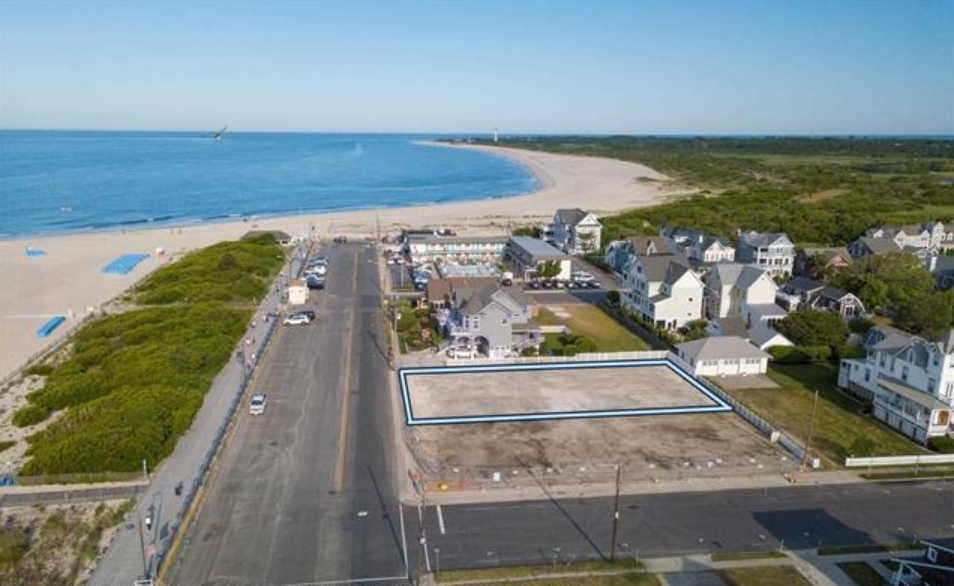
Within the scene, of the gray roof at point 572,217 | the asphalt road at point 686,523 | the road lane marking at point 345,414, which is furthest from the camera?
the gray roof at point 572,217

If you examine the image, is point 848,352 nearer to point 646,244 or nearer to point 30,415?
point 646,244

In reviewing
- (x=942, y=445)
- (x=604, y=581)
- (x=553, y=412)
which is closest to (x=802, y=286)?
(x=942, y=445)

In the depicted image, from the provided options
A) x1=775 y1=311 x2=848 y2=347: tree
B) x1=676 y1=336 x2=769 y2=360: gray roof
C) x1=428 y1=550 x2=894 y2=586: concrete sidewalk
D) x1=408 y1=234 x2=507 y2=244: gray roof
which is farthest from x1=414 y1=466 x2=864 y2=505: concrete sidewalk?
x1=408 y1=234 x2=507 y2=244: gray roof

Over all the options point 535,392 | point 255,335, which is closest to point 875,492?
point 535,392

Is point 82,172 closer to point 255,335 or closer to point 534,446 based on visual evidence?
point 255,335

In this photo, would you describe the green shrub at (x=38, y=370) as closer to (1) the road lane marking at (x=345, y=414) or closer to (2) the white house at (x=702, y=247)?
(1) the road lane marking at (x=345, y=414)

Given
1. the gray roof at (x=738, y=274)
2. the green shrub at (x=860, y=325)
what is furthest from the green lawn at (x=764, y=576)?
the green shrub at (x=860, y=325)
